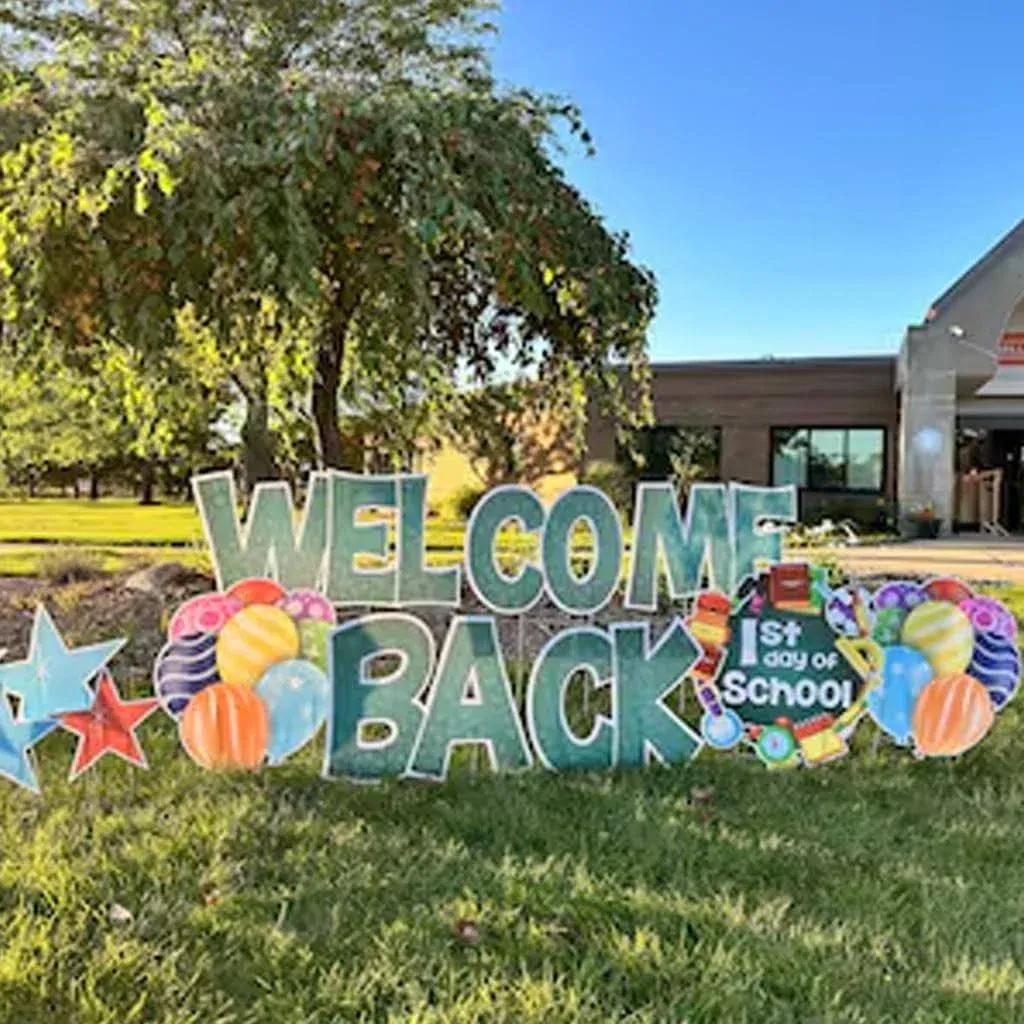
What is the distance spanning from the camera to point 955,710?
165 inches

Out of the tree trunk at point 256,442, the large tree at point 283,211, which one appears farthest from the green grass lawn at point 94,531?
the large tree at point 283,211

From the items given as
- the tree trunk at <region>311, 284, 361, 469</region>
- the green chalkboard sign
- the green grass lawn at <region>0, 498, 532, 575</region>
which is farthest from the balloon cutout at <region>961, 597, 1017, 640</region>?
the tree trunk at <region>311, 284, 361, 469</region>

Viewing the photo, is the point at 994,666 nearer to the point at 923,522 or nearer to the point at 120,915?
the point at 120,915

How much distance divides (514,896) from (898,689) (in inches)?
81.9

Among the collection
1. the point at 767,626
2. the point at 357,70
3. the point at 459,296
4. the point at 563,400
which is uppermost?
the point at 357,70

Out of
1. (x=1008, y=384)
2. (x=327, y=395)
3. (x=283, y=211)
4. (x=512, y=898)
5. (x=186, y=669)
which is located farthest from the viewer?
(x=1008, y=384)

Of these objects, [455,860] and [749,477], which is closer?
[455,860]

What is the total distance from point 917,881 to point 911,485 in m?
17.0

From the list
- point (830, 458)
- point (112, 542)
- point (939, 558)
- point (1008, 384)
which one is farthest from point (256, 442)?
point (1008, 384)

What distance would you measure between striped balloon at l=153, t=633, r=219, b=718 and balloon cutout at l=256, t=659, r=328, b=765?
211mm

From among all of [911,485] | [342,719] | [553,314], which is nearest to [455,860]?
[342,719]

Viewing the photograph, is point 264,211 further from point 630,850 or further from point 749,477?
point 749,477

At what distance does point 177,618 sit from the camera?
3.81 meters

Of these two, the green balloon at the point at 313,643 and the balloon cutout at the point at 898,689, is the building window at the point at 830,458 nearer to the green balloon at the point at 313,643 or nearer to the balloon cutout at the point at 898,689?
the balloon cutout at the point at 898,689
